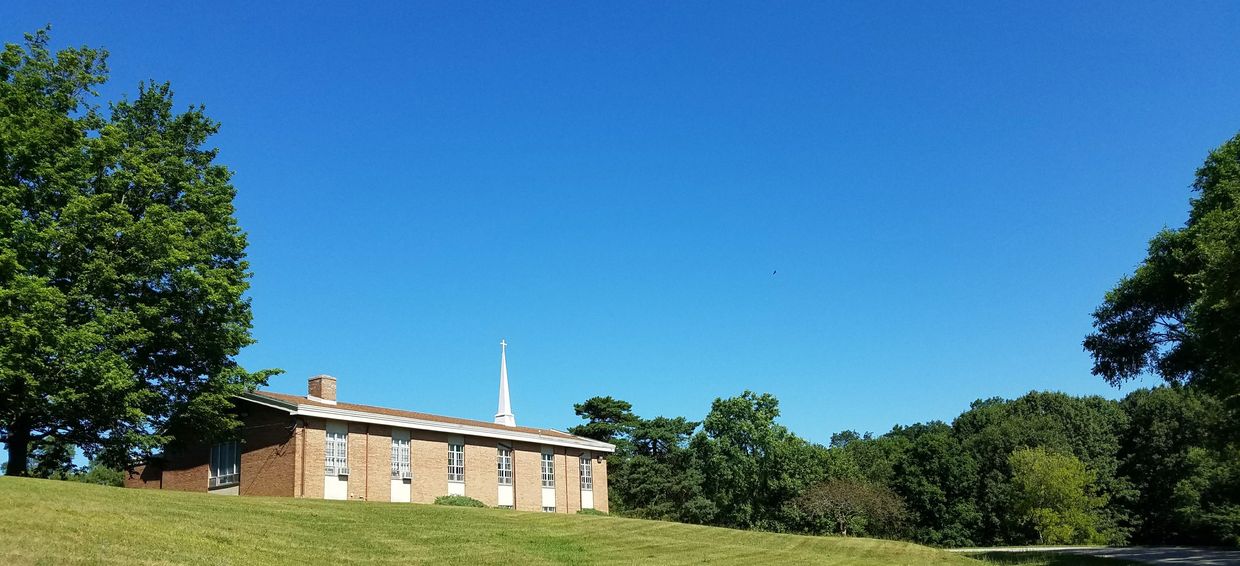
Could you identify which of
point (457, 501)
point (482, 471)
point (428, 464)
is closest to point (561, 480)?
point (482, 471)

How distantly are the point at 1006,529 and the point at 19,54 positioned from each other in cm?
6250

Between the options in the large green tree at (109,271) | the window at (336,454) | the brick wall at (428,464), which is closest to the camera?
the large green tree at (109,271)

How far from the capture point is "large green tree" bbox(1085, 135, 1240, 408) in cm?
2055

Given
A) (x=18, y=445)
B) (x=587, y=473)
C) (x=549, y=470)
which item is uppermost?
(x=18, y=445)

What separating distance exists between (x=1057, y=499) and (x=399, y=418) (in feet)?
139

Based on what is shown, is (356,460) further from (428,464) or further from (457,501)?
(457,501)

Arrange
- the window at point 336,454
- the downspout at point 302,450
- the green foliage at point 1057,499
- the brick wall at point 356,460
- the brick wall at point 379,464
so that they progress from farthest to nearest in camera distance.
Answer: the green foliage at point 1057,499
the brick wall at point 379,464
the brick wall at point 356,460
the window at point 336,454
the downspout at point 302,450

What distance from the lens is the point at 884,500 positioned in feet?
198

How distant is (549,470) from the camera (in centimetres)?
4209

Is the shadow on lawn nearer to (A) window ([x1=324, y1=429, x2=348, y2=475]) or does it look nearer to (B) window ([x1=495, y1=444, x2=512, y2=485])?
(B) window ([x1=495, y1=444, x2=512, y2=485])

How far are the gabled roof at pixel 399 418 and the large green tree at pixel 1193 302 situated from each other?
23.7 metres

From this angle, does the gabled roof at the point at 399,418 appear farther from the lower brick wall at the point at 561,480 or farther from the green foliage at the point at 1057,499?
the green foliage at the point at 1057,499

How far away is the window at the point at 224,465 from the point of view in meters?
33.3

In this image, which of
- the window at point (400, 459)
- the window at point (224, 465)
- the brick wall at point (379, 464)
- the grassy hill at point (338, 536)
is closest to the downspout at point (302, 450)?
the brick wall at point (379, 464)
